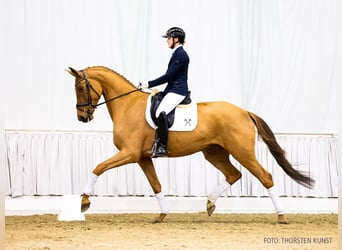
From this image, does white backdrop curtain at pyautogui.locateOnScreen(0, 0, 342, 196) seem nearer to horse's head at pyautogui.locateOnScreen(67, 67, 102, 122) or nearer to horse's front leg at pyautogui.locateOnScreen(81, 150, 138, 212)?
horse's head at pyautogui.locateOnScreen(67, 67, 102, 122)

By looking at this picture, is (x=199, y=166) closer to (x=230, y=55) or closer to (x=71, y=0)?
(x=230, y=55)

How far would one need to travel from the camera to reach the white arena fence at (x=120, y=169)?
25.6 ft

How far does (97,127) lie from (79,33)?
105 centimetres

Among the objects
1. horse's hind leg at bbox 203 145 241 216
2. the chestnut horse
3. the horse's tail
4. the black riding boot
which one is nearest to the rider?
the black riding boot

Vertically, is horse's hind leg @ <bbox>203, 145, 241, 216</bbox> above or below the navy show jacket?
below

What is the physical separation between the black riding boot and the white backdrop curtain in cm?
148

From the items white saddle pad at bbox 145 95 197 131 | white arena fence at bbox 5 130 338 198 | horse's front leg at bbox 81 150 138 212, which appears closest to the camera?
horse's front leg at bbox 81 150 138 212

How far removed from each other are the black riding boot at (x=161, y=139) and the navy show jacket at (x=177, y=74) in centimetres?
29

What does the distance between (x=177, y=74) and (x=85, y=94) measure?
0.85 meters

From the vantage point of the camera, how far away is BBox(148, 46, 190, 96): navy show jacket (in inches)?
256

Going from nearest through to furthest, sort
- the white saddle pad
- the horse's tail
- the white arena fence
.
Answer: the white saddle pad < the horse's tail < the white arena fence

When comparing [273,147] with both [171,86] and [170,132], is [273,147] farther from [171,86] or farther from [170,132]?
[171,86]

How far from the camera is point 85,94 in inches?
260

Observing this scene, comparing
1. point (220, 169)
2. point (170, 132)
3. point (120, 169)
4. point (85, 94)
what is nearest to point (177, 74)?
point (170, 132)
